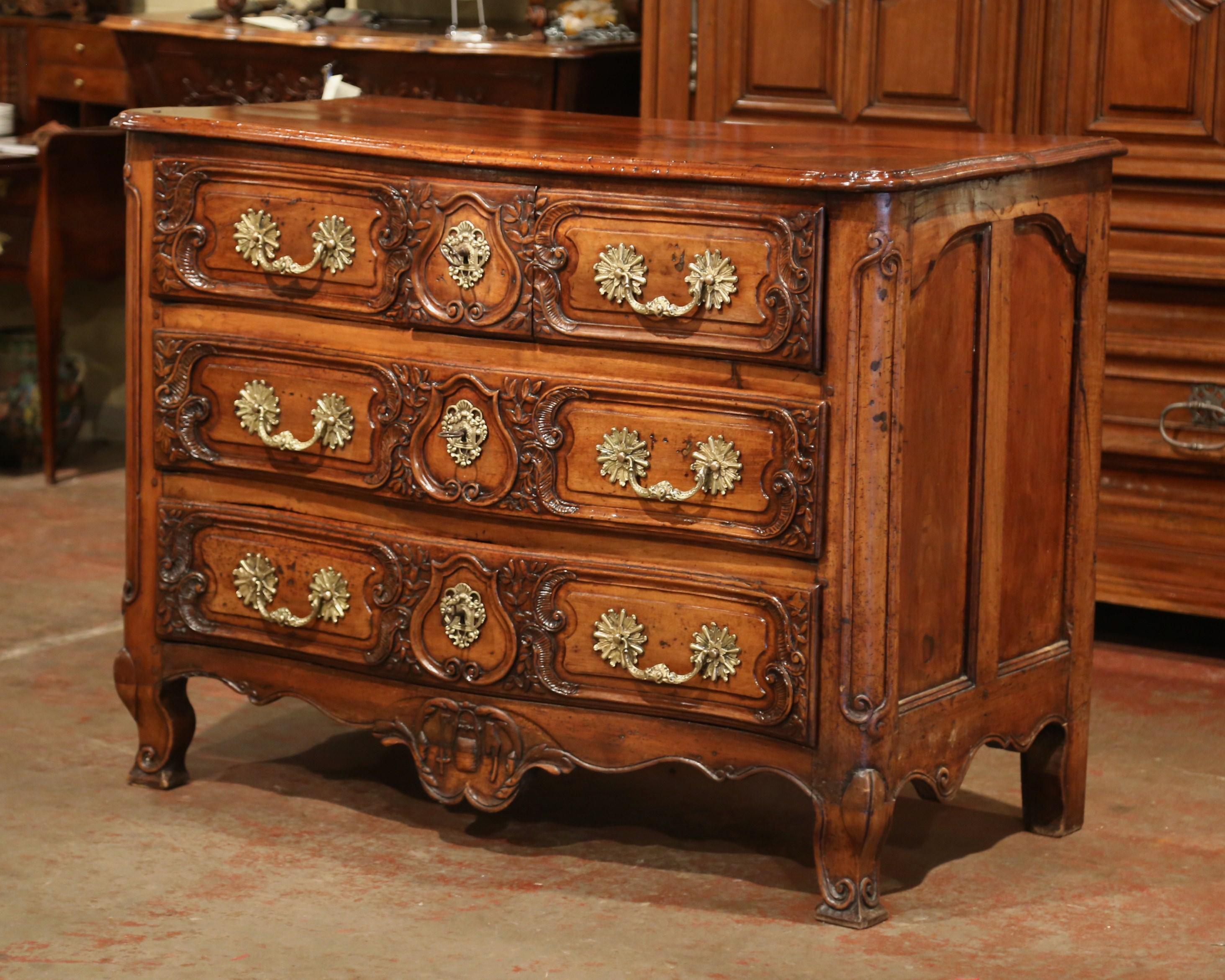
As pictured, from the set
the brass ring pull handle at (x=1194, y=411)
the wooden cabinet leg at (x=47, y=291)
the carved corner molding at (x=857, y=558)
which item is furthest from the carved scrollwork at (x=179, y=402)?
the wooden cabinet leg at (x=47, y=291)

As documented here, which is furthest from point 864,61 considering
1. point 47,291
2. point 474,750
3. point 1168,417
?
point 47,291

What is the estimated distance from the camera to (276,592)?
2994 mm

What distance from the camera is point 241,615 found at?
9.98ft

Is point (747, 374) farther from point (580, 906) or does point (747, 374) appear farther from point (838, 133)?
point (580, 906)

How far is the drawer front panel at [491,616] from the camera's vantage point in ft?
8.64

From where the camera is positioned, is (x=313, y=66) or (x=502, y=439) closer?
(x=502, y=439)

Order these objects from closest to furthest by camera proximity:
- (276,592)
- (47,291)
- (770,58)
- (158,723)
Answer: (276,592) < (158,723) < (770,58) < (47,291)

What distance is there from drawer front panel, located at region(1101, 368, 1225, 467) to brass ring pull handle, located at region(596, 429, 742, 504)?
1.51 meters

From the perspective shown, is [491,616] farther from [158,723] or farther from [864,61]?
[864,61]

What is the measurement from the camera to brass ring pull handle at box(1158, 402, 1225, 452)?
3863 millimetres

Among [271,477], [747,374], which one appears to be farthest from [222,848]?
[747,374]

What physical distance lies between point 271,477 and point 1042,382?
3.99 ft

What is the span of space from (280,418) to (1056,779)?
137 centimetres

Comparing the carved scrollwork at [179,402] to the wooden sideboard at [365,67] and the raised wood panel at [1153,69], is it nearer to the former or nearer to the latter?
the wooden sideboard at [365,67]
